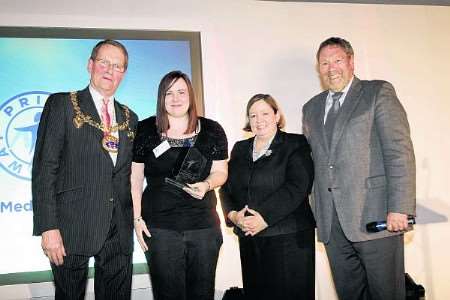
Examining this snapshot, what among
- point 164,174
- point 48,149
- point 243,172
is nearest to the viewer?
point 48,149

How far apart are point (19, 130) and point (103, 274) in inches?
54.3

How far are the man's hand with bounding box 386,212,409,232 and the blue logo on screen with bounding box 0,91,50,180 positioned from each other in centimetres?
235

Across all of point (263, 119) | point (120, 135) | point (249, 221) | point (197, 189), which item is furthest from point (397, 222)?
point (120, 135)

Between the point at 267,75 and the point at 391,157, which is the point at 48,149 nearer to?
the point at 391,157

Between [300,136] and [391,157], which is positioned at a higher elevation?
[300,136]

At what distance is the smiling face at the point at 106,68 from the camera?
1.98 metres

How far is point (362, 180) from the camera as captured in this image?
198cm

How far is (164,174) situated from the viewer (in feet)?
6.40

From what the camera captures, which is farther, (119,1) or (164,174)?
(119,1)

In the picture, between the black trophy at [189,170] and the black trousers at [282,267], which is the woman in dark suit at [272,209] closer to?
the black trousers at [282,267]

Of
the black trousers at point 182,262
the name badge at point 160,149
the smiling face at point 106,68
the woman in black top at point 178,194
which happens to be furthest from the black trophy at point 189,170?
the smiling face at point 106,68

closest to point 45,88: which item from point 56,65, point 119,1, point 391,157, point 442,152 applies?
point 56,65

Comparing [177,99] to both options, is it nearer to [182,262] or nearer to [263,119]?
[263,119]

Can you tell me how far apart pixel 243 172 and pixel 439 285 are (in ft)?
7.55
